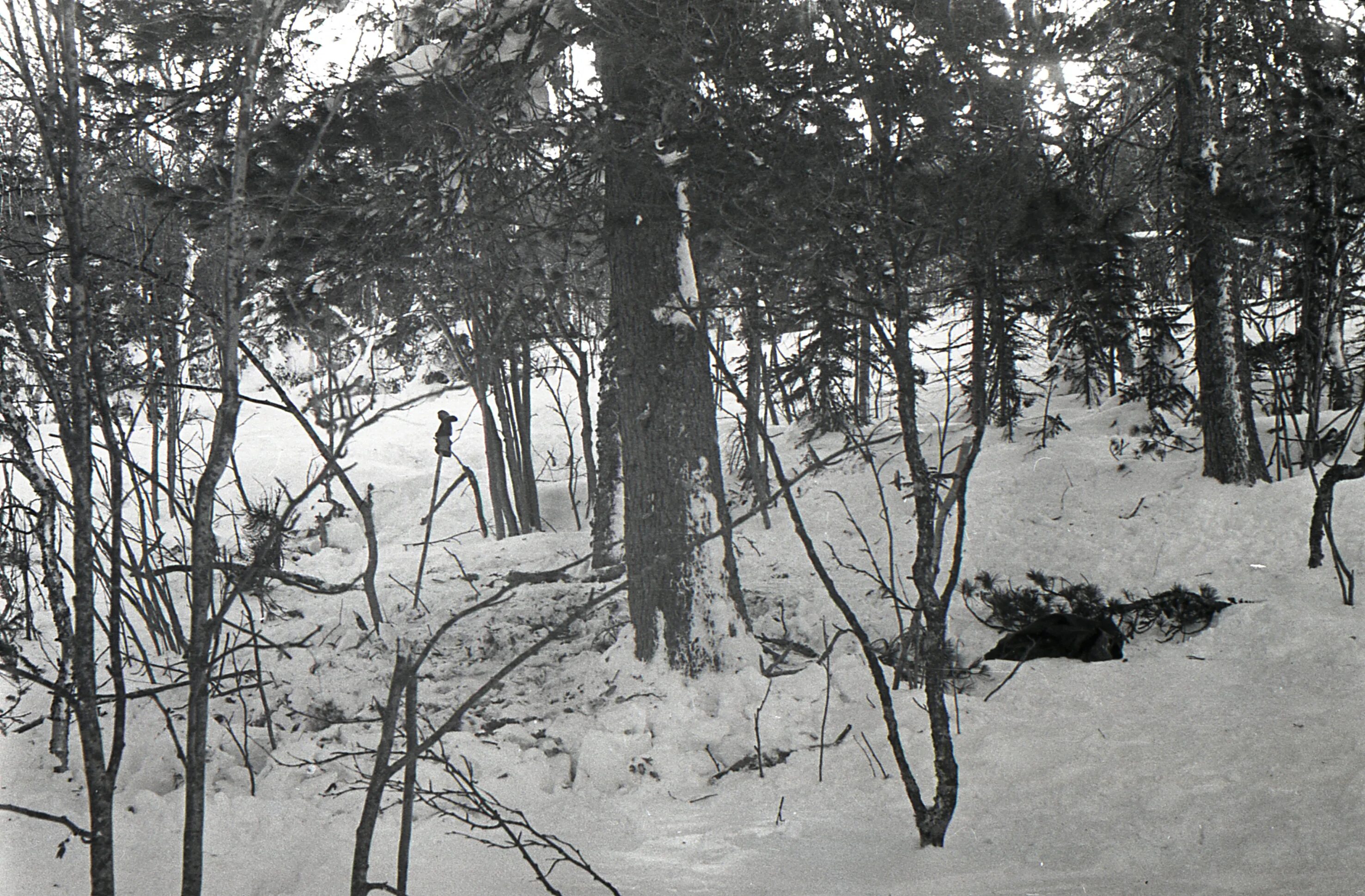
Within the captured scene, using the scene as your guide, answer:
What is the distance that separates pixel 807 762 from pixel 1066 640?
2183mm

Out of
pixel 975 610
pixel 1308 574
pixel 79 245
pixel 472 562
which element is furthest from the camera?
pixel 472 562

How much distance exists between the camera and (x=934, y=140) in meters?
4.75

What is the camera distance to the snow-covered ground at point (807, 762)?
12.2ft

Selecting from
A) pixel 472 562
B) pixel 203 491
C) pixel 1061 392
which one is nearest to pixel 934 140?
pixel 203 491

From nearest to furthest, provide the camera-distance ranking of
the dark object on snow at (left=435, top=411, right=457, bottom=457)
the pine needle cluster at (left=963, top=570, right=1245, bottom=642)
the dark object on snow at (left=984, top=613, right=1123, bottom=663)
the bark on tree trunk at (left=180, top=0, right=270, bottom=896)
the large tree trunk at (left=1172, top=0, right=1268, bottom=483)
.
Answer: the bark on tree trunk at (left=180, top=0, right=270, bottom=896) < the dark object on snow at (left=984, top=613, right=1123, bottom=663) < the pine needle cluster at (left=963, top=570, right=1245, bottom=642) < the large tree trunk at (left=1172, top=0, right=1268, bottom=483) < the dark object on snow at (left=435, top=411, right=457, bottom=457)

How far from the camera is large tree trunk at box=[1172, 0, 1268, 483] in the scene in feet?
30.6

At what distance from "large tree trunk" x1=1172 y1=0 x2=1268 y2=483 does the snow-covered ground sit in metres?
1.33

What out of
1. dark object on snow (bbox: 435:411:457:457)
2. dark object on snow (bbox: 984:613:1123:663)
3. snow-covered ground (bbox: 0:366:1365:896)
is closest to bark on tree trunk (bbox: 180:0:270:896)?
snow-covered ground (bbox: 0:366:1365:896)

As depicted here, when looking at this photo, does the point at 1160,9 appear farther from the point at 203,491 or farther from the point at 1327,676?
the point at 203,491

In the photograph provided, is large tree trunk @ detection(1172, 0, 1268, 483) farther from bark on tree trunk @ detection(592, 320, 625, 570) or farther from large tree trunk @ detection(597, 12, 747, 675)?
bark on tree trunk @ detection(592, 320, 625, 570)

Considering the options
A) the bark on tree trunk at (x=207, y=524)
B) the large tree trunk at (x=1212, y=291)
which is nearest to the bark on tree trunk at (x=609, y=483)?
the large tree trunk at (x=1212, y=291)

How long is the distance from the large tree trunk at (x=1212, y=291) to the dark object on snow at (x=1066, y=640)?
467 centimetres

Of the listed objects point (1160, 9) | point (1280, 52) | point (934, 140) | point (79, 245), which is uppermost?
point (1160, 9)

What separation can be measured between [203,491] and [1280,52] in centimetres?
923
